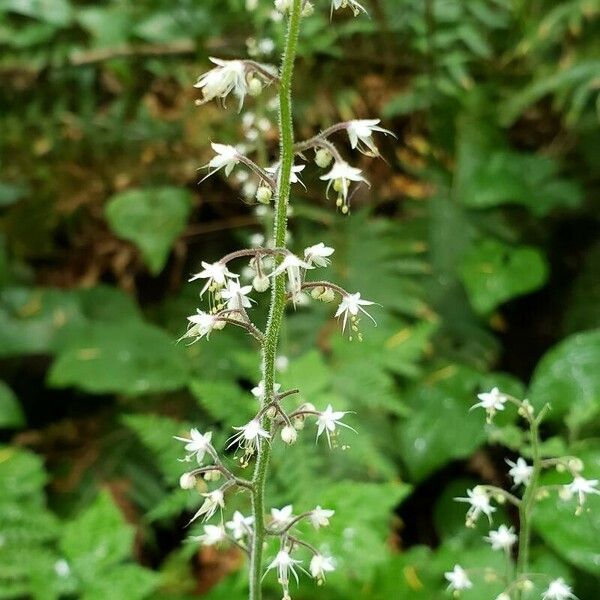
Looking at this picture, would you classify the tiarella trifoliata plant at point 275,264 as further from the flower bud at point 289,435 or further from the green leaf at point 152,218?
the green leaf at point 152,218

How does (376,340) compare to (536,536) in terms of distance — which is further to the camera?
(376,340)

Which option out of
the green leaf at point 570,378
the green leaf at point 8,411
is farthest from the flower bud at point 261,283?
the green leaf at point 8,411

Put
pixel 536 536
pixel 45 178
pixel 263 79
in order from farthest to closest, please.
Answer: pixel 45 178 < pixel 536 536 < pixel 263 79

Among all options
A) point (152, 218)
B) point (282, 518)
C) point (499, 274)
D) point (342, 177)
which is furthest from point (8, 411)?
point (342, 177)

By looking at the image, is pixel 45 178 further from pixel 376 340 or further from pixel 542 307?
pixel 542 307

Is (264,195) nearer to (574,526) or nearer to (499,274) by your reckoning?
(574,526)

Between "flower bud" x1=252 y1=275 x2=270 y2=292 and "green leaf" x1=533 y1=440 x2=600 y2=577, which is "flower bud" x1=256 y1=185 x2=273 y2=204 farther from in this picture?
"green leaf" x1=533 y1=440 x2=600 y2=577

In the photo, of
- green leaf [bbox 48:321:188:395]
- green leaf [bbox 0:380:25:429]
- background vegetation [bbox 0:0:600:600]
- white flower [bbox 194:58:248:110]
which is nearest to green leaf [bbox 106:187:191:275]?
background vegetation [bbox 0:0:600:600]

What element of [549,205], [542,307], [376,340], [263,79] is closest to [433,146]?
[549,205]

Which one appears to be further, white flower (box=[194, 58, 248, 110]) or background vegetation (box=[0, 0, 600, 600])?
background vegetation (box=[0, 0, 600, 600])
